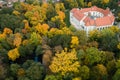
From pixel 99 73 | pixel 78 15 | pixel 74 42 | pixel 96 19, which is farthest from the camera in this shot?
pixel 78 15

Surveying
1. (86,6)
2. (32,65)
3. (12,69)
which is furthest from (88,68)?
(86,6)

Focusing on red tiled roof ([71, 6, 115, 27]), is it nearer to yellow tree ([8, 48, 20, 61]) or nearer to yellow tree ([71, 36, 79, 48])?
yellow tree ([71, 36, 79, 48])

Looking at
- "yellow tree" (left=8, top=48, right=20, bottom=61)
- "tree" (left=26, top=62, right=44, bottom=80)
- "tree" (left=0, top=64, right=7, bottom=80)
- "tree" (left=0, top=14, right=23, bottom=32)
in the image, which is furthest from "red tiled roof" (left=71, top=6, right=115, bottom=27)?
"tree" (left=0, top=64, right=7, bottom=80)

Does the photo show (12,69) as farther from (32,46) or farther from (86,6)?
(86,6)

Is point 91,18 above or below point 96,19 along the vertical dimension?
below

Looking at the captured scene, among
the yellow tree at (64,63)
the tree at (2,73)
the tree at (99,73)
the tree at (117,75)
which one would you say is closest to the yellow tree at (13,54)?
the tree at (2,73)

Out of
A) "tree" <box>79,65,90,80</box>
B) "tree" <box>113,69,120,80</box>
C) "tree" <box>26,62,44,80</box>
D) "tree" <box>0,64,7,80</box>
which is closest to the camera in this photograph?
"tree" <box>113,69,120,80</box>

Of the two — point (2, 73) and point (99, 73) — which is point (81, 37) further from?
point (2, 73)

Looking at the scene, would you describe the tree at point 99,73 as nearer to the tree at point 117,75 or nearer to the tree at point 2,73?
the tree at point 117,75

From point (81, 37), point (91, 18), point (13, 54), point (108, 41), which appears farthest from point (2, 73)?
point (91, 18)
